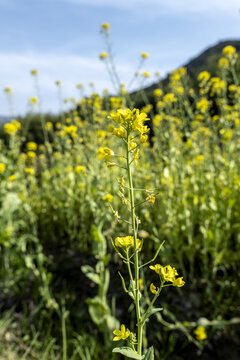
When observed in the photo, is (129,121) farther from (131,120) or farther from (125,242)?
(125,242)

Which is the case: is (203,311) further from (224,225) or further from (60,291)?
(60,291)

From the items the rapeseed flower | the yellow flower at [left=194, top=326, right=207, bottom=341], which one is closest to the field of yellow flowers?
the yellow flower at [left=194, top=326, right=207, bottom=341]

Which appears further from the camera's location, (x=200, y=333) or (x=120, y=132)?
(x=200, y=333)

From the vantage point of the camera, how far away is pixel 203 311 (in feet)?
7.35

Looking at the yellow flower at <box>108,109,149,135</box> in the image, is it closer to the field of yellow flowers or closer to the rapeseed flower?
the field of yellow flowers

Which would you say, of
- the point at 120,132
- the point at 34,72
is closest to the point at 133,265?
the point at 120,132

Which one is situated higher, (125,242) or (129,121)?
(129,121)

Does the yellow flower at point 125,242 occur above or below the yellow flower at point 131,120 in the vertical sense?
below

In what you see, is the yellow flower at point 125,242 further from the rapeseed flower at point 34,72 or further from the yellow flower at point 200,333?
the rapeseed flower at point 34,72

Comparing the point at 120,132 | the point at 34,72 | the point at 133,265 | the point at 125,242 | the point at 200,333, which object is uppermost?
the point at 34,72

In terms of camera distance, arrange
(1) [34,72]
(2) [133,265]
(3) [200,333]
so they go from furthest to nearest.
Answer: (1) [34,72]
(2) [133,265]
(3) [200,333]

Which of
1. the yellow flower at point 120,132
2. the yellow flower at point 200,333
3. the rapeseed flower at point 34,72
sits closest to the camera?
the yellow flower at point 120,132

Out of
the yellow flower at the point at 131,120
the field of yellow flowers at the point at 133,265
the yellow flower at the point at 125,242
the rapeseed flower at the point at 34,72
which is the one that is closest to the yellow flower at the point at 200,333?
the field of yellow flowers at the point at 133,265

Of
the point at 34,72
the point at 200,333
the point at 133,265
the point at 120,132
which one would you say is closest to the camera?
the point at 120,132
